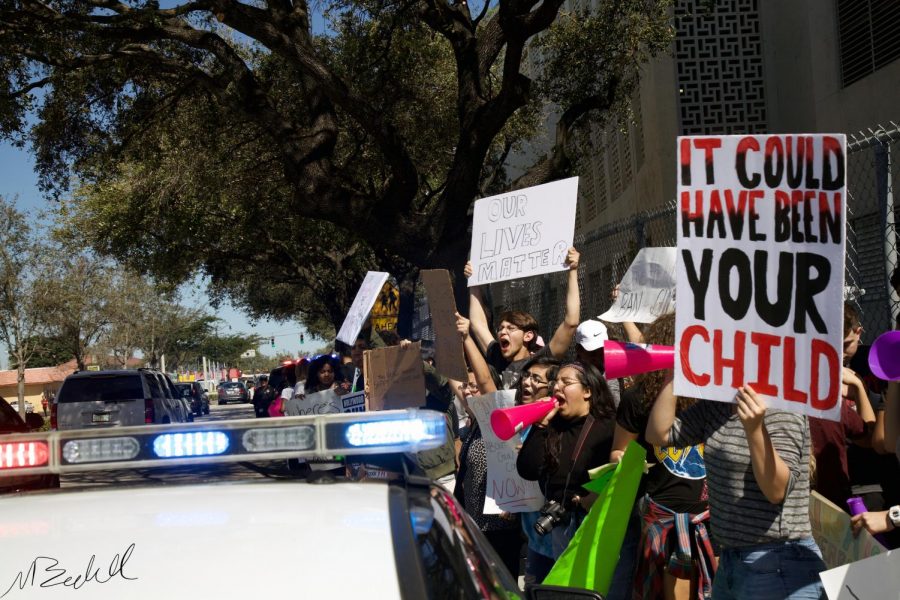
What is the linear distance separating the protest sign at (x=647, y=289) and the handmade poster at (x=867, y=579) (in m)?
2.11

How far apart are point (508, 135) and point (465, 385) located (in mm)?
14430

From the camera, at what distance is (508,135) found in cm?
2092

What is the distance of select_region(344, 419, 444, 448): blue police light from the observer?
8.37 feet

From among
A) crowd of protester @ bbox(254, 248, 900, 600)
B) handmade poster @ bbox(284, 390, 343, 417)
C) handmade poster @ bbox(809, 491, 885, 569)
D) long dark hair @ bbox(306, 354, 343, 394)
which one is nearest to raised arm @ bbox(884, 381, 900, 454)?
crowd of protester @ bbox(254, 248, 900, 600)

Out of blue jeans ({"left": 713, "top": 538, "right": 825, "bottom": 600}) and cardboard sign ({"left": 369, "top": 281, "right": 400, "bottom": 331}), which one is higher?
cardboard sign ({"left": 369, "top": 281, "right": 400, "bottom": 331})

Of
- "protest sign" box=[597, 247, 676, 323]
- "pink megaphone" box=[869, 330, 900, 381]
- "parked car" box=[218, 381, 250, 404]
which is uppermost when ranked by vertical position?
"protest sign" box=[597, 247, 676, 323]

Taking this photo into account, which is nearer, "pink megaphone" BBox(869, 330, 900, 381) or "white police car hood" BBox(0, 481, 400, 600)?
"white police car hood" BBox(0, 481, 400, 600)

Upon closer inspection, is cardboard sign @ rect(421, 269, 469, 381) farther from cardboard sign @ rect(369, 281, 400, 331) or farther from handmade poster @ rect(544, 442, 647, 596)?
cardboard sign @ rect(369, 281, 400, 331)

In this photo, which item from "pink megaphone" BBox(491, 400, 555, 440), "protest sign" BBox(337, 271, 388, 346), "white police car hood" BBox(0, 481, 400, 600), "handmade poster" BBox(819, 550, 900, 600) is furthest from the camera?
"protest sign" BBox(337, 271, 388, 346)

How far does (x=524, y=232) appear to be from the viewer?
684cm

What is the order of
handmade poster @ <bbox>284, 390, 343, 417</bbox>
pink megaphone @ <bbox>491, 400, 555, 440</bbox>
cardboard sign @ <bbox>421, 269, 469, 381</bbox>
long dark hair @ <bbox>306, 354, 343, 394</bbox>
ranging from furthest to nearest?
1. long dark hair @ <bbox>306, 354, 343, 394</bbox>
2. handmade poster @ <bbox>284, 390, 343, 417</bbox>
3. cardboard sign @ <bbox>421, 269, 469, 381</bbox>
4. pink megaphone @ <bbox>491, 400, 555, 440</bbox>

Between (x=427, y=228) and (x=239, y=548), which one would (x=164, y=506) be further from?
(x=427, y=228)

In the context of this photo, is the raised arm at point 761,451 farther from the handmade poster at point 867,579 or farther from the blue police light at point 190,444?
the blue police light at point 190,444

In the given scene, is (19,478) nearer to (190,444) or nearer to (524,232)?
(524,232)
